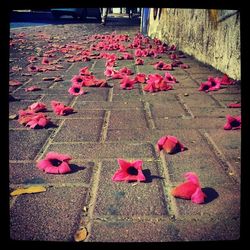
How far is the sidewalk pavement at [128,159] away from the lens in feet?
3.98

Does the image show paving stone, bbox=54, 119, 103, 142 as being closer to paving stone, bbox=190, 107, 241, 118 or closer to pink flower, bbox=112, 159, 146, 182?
pink flower, bbox=112, 159, 146, 182

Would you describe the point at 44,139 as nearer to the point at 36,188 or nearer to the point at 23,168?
the point at 23,168

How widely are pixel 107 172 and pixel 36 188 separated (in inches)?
14.9

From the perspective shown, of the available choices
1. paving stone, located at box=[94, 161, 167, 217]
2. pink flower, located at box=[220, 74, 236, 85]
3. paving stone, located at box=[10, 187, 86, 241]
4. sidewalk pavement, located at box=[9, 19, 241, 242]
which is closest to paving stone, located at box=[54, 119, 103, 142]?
sidewalk pavement, located at box=[9, 19, 241, 242]

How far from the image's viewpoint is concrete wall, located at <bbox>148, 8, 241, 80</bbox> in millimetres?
3494

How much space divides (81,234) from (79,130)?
1.18 meters

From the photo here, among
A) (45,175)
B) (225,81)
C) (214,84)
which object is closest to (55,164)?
(45,175)

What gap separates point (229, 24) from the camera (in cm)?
364

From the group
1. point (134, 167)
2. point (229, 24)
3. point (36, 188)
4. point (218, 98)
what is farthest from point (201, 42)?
point (36, 188)

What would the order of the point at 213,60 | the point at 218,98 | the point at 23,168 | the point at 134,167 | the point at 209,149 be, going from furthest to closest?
the point at 213,60, the point at 218,98, the point at 209,149, the point at 23,168, the point at 134,167

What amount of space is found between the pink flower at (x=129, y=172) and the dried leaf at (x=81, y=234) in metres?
0.41

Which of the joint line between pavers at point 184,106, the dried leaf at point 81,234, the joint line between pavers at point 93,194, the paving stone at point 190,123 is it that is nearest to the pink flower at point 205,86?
the joint line between pavers at point 184,106

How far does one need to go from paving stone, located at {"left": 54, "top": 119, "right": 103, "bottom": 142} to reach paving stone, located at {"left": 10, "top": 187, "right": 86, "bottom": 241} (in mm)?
669

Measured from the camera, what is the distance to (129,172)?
1631mm
